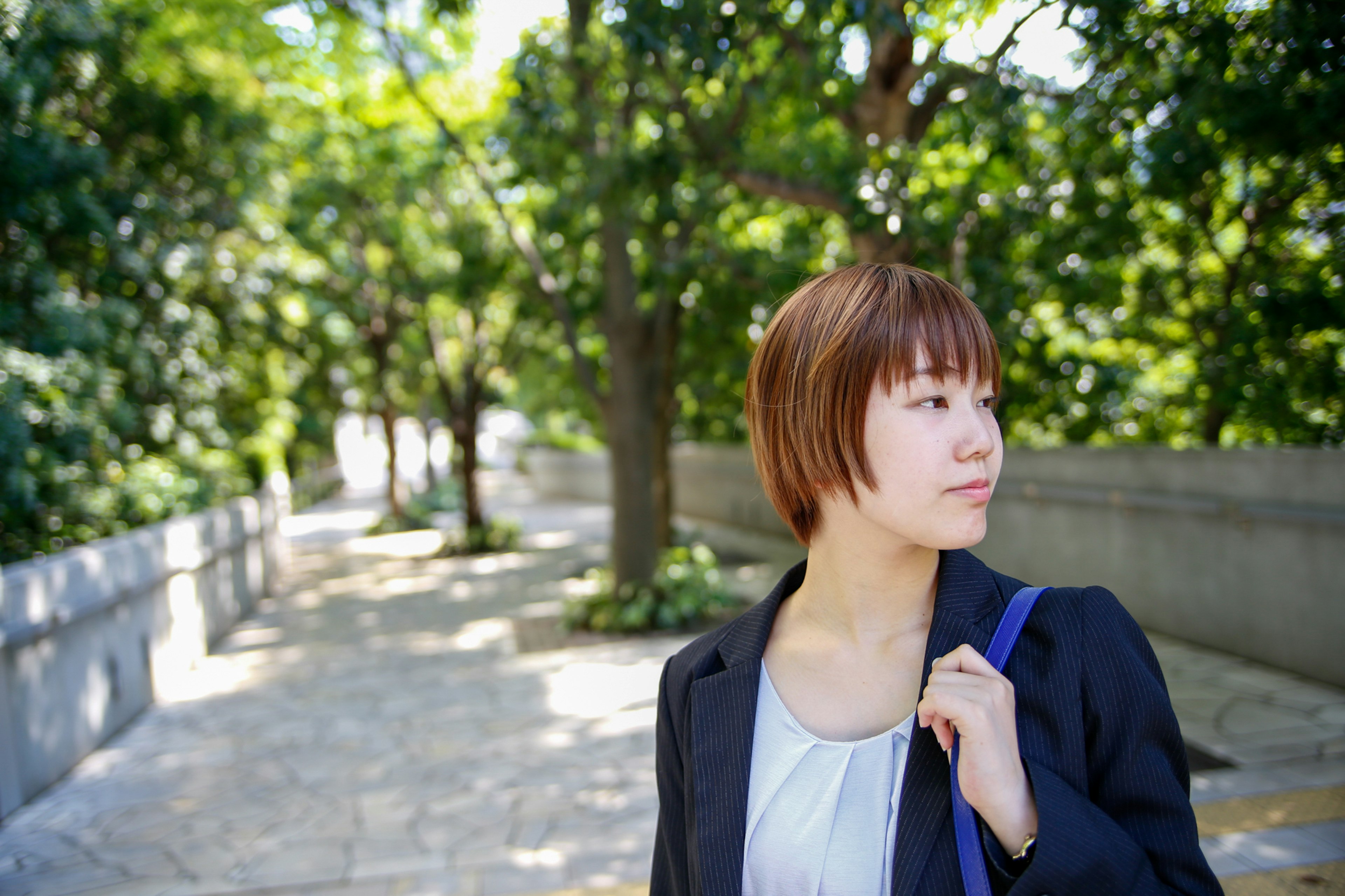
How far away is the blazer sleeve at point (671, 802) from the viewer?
4.91 ft

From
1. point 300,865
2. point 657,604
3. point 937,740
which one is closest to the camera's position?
point 937,740

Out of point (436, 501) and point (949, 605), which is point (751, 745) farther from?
point (436, 501)

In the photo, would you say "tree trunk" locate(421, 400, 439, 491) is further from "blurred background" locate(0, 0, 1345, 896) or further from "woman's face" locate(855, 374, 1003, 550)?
"woman's face" locate(855, 374, 1003, 550)

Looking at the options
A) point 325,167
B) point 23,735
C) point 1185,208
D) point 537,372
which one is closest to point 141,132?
point 325,167

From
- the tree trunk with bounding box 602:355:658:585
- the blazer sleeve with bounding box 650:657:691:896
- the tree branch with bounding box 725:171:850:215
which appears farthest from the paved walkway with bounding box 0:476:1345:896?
the tree branch with bounding box 725:171:850:215

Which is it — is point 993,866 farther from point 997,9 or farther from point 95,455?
point 95,455

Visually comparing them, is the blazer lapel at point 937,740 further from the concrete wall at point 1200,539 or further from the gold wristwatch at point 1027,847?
the concrete wall at point 1200,539

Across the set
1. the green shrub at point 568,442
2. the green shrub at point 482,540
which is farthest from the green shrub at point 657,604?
the green shrub at point 568,442

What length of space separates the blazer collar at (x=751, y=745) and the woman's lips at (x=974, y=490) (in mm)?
163

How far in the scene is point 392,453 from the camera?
58.8 feet

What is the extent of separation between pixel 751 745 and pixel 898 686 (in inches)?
9.5

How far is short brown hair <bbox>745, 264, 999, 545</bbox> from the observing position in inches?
49.2

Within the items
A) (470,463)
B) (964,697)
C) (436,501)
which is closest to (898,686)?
(964,697)

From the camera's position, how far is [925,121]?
6.52 m
